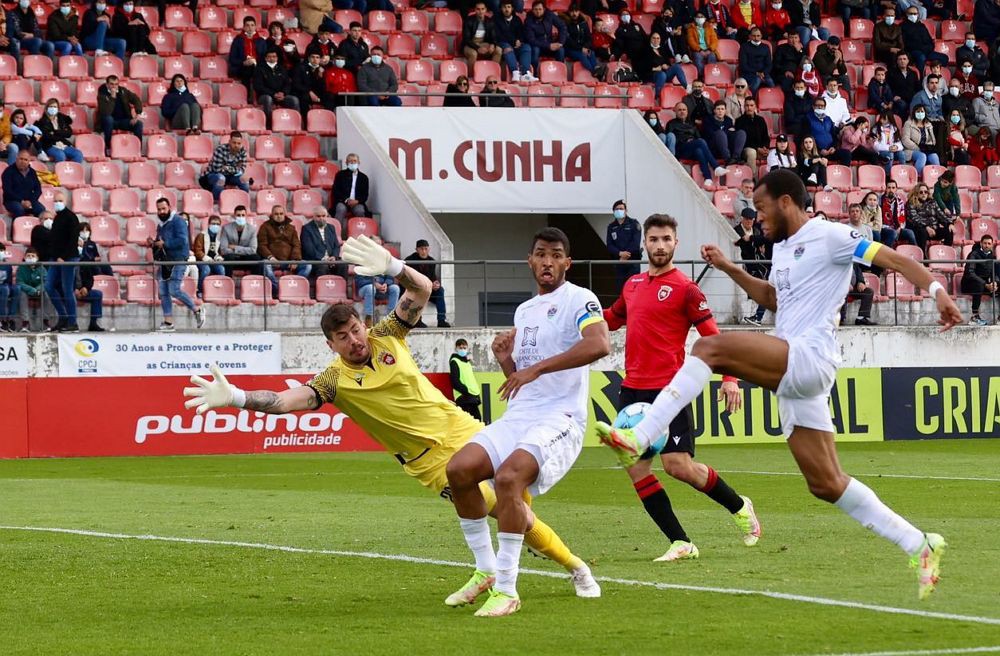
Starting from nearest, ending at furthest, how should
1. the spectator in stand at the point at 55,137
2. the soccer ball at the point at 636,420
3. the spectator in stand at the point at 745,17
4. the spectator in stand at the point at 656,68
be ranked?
the soccer ball at the point at 636,420, the spectator in stand at the point at 55,137, the spectator in stand at the point at 656,68, the spectator in stand at the point at 745,17

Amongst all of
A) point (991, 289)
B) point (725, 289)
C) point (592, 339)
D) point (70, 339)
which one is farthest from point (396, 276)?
point (991, 289)

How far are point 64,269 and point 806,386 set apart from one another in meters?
19.1

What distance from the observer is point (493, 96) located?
31.9m

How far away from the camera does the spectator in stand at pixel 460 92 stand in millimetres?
31547

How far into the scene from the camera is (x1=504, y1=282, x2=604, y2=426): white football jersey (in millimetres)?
8688

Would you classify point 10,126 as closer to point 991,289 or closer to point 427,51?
point 427,51

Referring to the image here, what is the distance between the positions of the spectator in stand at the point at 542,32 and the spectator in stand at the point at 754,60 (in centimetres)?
398

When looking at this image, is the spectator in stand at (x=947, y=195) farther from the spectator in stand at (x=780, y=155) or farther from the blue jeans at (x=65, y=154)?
the blue jeans at (x=65, y=154)

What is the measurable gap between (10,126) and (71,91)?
220 cm

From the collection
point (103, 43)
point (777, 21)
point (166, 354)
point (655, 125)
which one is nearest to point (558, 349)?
point (166, 354)

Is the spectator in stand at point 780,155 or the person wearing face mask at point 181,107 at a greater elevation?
the person wearing face mask at point 181,107

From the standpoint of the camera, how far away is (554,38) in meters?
33.9

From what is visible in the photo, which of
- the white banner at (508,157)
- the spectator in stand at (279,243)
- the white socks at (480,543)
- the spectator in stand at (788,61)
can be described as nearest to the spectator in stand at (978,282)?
the spectator in stand at (788,61)

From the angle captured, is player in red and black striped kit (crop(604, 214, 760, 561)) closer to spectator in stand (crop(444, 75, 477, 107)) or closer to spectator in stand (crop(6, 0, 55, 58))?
spectator in stand (crop(444, 75, 477, 107))
